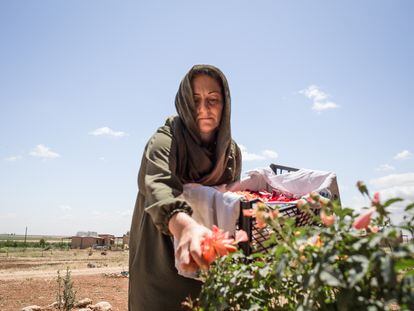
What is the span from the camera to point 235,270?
123 centimetres

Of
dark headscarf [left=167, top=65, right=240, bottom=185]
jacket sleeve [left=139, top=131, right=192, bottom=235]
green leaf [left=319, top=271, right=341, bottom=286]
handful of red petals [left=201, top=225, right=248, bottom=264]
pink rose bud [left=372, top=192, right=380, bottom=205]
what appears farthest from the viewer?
dark headscarf [left=167, top=65, right=240, bottom=185]

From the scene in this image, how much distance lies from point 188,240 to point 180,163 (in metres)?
0.87

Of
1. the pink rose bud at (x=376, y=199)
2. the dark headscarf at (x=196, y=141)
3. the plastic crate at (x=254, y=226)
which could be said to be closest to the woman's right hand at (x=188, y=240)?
the plastic crate at (x=254, y=226)

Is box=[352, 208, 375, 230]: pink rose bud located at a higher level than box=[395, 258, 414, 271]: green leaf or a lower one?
higher

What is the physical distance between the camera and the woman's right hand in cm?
120

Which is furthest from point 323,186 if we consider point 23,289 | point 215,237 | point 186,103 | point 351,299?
point 23,289

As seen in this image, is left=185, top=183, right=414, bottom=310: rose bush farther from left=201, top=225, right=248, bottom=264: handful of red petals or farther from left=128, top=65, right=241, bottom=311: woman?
left=128, top=65, right=241, bottom=311: woman

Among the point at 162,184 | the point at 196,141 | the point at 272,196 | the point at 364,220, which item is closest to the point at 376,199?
the point at 364,220

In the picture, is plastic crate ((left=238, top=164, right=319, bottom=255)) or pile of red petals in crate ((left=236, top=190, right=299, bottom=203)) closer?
plastic crate ((left=238, top=164, right=319, bottom=255))

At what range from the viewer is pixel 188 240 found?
1282 mm

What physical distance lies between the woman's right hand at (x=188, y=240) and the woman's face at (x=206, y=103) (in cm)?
91

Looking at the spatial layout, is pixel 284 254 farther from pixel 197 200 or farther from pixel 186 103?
pixel 186 103

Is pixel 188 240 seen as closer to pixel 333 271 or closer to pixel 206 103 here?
pixel 333 271

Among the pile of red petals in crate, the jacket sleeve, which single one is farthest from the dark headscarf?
the pile of red petals in crate
